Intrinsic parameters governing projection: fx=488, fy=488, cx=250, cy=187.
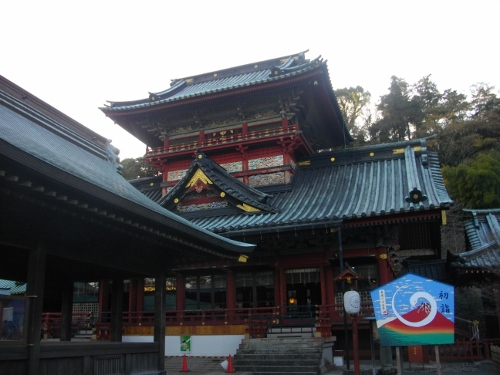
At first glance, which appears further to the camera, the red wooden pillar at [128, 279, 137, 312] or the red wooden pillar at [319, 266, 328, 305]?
the red wooden pillar at [128, 279, 137, 312]

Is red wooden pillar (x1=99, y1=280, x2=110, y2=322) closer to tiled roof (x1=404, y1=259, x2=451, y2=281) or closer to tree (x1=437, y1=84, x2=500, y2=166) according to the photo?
tiled roof (x1=404, y1=259, x2=451, y2=281)

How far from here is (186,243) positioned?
1078 centimetres

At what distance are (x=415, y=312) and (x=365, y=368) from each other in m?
6.25

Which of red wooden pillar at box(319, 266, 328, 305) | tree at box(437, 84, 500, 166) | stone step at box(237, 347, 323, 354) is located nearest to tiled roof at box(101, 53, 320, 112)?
red wooden pillar at box(319, 266, 328, 305)

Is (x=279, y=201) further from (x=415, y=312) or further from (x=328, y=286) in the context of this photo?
(x=415, y=312)

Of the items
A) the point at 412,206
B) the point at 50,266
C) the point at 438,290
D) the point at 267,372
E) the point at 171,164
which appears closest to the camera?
the point at 438,290

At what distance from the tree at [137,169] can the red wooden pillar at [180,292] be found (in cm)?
3014

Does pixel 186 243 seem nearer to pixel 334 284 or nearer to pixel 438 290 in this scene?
pixel 438 290

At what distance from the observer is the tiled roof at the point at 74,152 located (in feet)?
28.2

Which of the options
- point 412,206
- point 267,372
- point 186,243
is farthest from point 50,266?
point 412,206

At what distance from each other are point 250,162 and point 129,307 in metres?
8.72

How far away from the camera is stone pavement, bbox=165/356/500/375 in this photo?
49.7 ft

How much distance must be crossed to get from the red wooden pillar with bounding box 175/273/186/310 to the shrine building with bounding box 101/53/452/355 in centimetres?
4

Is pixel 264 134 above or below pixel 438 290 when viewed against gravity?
above
